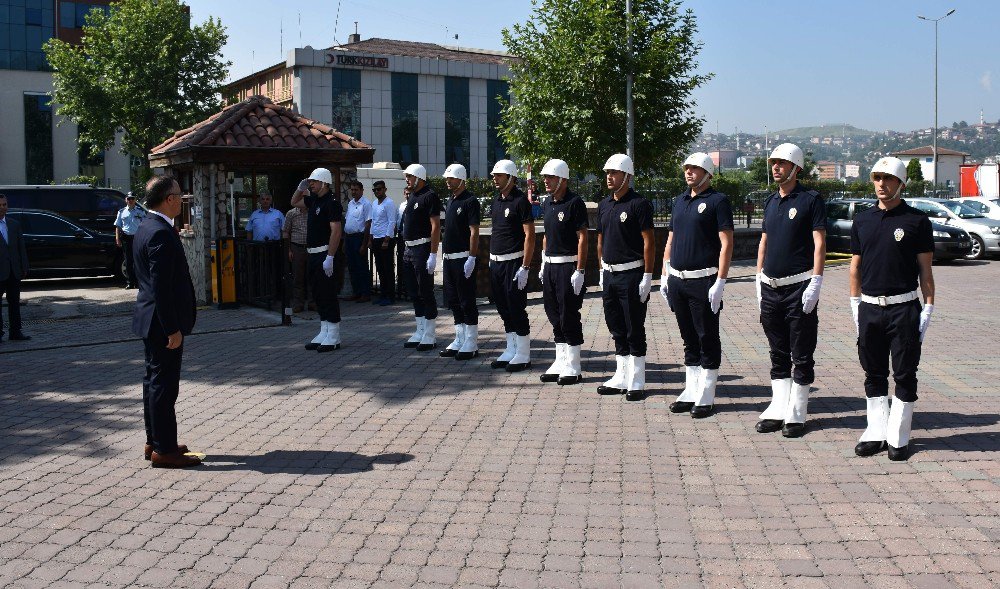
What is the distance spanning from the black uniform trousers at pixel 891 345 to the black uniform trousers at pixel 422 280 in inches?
217

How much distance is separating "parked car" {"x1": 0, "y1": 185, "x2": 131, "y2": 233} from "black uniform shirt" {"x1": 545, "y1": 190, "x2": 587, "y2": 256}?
15371 mm

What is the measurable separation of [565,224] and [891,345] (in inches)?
136

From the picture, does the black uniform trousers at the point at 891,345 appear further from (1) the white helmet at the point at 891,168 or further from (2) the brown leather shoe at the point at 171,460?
(2) the brown leather shoe at the point at 171,460

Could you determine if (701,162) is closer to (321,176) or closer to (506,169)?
(506,169)

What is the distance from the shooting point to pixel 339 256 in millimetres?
15320

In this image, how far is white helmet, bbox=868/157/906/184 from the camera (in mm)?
6355

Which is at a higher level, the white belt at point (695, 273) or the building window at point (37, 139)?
the building window at point (37, 139)

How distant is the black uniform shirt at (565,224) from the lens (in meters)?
9.07

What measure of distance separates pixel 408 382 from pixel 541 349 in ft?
7.54

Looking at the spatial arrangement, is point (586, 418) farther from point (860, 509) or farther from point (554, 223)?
point (860, 509)

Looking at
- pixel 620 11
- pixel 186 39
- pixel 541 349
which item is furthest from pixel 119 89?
pixel 541 349

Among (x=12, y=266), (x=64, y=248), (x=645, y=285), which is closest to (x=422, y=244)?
(x=645, y=285)

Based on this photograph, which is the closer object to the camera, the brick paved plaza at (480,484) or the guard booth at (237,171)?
the brick paved plaza at (480,484)

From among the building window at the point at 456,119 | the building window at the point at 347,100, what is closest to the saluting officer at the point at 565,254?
the building window at the point at 347,100
